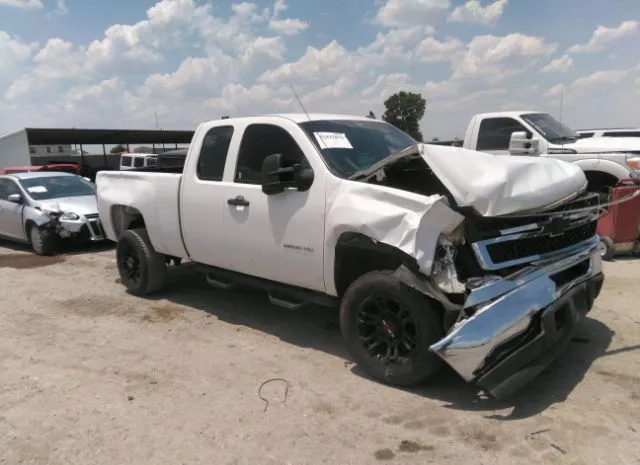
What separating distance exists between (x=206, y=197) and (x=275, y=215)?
1053mm

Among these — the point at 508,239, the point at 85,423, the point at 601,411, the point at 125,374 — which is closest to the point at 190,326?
the point at 125,374

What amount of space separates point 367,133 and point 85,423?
3.40m

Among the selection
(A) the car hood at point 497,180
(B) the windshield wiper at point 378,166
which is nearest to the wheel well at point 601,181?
(A) the car hood at point 497,180

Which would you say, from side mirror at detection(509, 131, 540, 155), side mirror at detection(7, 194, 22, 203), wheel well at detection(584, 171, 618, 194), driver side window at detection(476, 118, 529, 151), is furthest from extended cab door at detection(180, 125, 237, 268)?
side mirror at detection(7, 194, 22, 203)

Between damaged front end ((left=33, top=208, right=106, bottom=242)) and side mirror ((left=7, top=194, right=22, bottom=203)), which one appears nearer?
damaged front end ((left=33, top=208, right=106, bottom=242))

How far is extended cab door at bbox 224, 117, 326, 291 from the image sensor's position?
4434 millimetres

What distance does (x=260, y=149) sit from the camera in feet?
16.7

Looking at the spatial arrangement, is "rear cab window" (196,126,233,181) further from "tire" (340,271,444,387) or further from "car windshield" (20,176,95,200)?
"car windshield" (20,176,95,200)

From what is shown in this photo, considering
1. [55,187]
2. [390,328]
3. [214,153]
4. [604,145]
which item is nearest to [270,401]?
[390,328]

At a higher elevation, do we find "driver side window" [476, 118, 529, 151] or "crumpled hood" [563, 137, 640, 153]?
"driver side window" [476, 118, 529, 151]

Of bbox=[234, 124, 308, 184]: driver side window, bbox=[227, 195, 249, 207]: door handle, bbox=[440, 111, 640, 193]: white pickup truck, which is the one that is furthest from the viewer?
bbox=[440, 111, 640, 193]: white pickup truck

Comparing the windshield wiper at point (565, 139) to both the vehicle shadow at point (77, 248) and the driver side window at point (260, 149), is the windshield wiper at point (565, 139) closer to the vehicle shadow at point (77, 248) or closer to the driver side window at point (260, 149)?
the driver side window at point (260, 149)

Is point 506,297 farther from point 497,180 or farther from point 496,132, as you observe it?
point 496,132

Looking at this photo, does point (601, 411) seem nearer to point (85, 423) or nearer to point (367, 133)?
point (367, 133)
